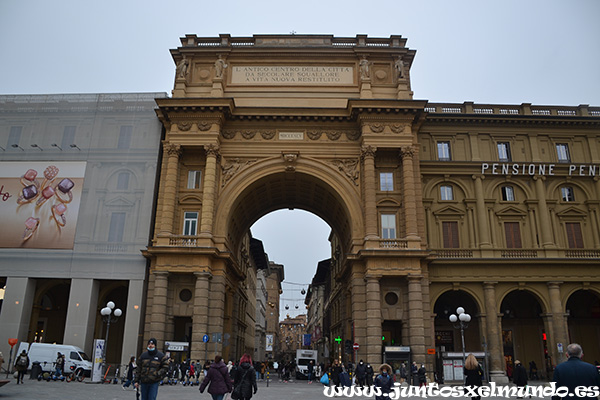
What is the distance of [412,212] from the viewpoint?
36969 millimetres

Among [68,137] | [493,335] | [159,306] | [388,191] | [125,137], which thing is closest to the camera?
[159,306]

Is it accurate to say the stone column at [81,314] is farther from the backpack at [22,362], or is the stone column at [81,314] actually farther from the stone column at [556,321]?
the stone column at [556,321]

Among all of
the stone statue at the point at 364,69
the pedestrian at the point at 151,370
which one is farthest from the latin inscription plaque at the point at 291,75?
the pedestrian at the point at 151,370

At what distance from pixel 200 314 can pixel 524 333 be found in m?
27.0

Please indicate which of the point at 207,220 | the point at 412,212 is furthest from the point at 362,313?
the point at 207,220

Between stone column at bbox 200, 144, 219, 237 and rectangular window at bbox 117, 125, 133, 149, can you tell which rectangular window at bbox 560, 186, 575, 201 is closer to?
stone column at bbox 200, 144, 219, 237

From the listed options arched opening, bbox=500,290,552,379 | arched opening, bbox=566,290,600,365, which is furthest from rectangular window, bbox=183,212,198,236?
arched opening, bbox=566,290,600,365

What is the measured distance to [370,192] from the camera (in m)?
37.3

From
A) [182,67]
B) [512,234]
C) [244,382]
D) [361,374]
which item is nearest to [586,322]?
[512,234]

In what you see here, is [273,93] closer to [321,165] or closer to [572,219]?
[321,165]

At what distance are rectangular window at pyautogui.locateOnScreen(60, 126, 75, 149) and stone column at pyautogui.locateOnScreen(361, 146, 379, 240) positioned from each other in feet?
81.2

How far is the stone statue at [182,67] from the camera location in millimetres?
40656

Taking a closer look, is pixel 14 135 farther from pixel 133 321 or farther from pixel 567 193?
pixel 567 193

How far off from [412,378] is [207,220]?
18.2 metres
